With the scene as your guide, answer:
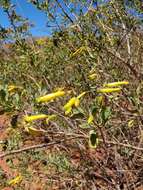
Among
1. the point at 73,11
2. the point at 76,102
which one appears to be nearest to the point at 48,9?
the point at 73,11

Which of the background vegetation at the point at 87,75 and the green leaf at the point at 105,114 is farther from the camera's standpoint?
the background vegetation at the point at 87,75

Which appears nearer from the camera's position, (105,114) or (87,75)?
(105,114)

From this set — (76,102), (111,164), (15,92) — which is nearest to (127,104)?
(111,164)

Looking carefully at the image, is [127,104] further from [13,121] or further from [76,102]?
[76,102]

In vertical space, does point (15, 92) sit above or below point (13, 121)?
above

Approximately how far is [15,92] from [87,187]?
10.4ft

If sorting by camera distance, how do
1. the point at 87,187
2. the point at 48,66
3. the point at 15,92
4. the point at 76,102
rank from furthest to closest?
the point at 48,66 < the point at 87,187 < the point at 15,92 < the point at 76,102

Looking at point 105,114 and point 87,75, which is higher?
point 87,75

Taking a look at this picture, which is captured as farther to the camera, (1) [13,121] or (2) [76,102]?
(1) [13,121]

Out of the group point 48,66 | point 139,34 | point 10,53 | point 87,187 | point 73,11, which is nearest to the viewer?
point 73,11

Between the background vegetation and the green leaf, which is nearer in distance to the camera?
the green leaf

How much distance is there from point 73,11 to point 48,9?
391 mm

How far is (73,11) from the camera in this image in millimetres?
4371

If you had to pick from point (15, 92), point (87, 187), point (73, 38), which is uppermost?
point (73, 38)
